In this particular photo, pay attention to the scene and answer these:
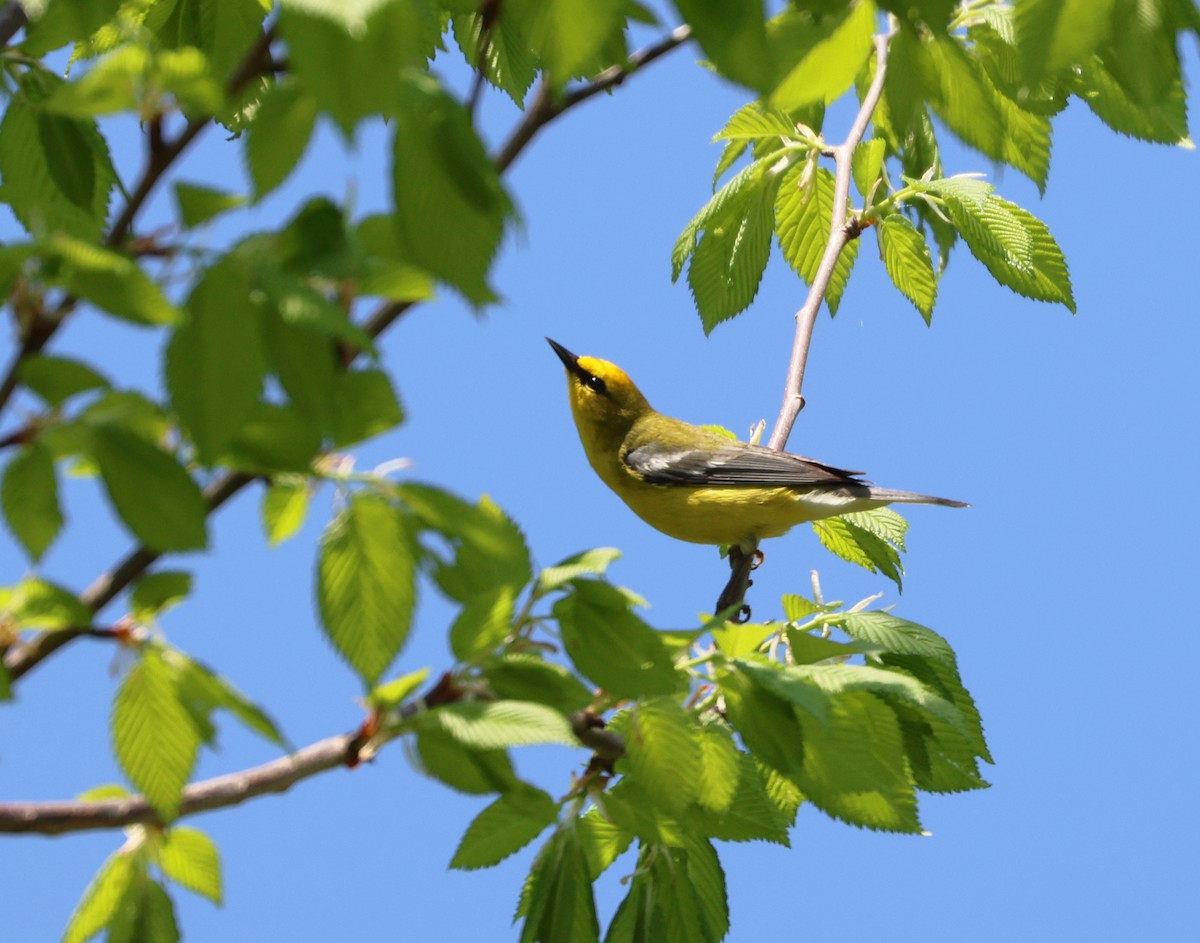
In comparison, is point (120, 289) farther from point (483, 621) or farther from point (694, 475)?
point (694, 475)

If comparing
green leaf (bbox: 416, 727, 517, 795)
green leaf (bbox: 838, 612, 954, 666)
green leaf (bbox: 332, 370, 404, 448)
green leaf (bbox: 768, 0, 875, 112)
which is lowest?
green leaf (bbox: 416, 727, 517, 795)

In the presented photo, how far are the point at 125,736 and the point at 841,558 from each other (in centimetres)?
276

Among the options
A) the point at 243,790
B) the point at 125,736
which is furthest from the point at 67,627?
the point at 243,790

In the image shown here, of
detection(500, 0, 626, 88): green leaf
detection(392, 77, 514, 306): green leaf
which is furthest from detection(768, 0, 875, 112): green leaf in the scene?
detection(392, 77, 514, 306): green leaf

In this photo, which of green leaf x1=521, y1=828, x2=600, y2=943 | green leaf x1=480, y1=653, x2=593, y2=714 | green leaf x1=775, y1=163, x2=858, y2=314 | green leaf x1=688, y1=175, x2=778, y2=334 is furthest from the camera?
green leaf x1=775, y1=163, x2=858, y2=314

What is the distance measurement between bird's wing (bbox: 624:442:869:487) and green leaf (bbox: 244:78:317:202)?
3994 mm

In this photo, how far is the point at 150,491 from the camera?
5.44ft

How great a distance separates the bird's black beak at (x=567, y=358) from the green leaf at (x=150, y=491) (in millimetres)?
5963

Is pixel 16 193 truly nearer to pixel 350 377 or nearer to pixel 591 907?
pixel 350 377

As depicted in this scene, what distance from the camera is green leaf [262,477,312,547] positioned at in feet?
6.22

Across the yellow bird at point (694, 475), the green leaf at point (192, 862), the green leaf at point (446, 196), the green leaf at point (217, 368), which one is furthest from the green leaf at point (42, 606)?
the yellow bird at point (694, 475)

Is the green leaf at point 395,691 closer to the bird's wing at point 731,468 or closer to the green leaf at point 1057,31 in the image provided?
the green leaf at point 1057,31

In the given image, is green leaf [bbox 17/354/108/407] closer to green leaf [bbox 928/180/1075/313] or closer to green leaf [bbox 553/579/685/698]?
green leaf [bbox 553/579/685/698]

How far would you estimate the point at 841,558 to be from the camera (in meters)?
4.21
